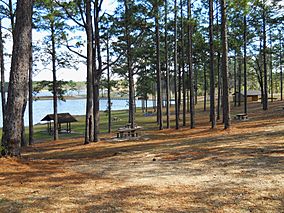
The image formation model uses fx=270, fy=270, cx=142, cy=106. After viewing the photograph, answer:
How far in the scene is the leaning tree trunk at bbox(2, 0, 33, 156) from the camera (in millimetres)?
6996

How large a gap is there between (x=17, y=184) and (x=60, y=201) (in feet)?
4.74

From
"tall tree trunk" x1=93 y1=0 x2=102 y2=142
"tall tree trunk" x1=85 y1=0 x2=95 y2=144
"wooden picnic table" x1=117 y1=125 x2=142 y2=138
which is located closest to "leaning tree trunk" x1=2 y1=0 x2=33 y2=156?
"tall tree trunk" x1=85 y1=0 x2=95 y2=144

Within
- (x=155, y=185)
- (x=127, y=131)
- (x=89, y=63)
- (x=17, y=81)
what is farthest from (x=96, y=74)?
(x=155, y=185)

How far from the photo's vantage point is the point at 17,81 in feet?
23.0

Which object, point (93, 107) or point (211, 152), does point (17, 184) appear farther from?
point (93, 107)

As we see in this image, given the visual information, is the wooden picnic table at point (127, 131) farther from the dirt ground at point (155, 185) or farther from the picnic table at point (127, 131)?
the dirt ground at point (155, 185)

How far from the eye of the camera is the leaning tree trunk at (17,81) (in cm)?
700

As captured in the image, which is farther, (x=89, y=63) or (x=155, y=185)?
(x=89, y=63)

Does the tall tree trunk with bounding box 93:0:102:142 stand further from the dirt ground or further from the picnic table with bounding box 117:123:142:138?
→ the dirt ground

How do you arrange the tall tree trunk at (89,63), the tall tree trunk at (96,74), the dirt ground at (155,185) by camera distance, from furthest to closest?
1. the tall tree trunk at (96,74)
2. the tall tree trunk at (89,63)
3. the dirt ground at (155,185)

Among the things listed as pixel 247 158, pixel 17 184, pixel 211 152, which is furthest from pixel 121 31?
pixel 17 184

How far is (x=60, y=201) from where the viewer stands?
4152mm

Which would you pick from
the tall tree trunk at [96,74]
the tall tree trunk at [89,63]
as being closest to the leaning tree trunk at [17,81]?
the tall tree trunk at [89,63]

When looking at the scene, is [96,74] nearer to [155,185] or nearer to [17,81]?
[17,81]
